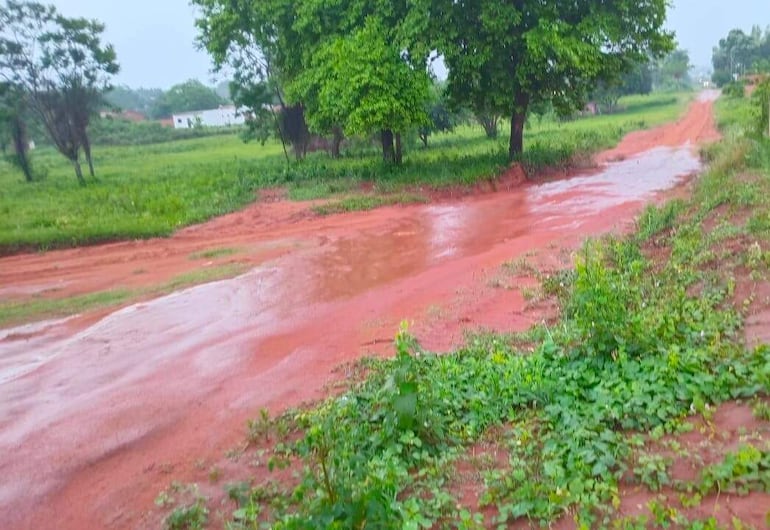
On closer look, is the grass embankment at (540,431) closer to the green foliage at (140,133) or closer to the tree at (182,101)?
the green foliage at (140,133)

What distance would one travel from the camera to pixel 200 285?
9602mm

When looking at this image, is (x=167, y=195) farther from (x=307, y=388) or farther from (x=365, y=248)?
(x=307, y=388)

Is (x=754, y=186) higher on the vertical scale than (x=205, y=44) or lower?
lower

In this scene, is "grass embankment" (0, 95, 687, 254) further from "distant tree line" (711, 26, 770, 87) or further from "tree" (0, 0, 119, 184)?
"distant tree line" (711, 26, 770, 87)

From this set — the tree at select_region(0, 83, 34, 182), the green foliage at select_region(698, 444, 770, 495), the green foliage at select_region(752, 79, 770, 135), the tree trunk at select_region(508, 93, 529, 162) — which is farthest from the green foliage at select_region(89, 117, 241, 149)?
the green foliage at select_region(698, 444, 770, 495)

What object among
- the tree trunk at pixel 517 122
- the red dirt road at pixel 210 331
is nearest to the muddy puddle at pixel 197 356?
the red dirt road at pixel 210 331

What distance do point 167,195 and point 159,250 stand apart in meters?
6.58

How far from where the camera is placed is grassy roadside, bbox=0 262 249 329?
8703mm

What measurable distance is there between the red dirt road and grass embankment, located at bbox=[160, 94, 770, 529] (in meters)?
0.66

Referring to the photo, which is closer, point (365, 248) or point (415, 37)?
point (365, 248)

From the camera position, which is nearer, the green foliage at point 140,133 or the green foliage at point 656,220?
the green foliage at point 656,220

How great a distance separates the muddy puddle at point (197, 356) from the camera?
4723 millimetres

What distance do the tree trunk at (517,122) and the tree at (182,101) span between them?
7494 cm

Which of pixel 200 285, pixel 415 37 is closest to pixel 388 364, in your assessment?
pixel 200 285
